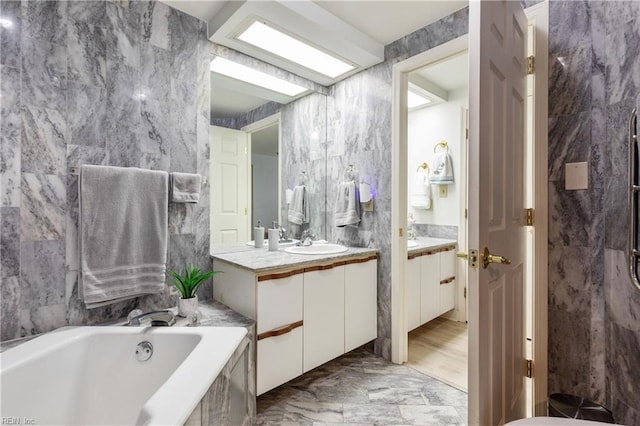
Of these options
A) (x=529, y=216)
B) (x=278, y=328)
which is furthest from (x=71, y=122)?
(x=529, y=216)

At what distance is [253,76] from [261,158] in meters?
0.62

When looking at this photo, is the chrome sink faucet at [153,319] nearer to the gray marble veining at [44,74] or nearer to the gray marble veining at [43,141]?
the gray marble veining at [43,141]

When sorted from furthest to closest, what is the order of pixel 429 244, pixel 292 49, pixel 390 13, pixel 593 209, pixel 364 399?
pixel 429 244, pixel 292 49, pixel 390 13, pixel 364 399, pixel 593 209

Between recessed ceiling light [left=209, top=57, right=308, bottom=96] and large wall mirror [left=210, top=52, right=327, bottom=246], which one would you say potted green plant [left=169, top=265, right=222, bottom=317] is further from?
recessed ceiling light [left=209, top=57, right=308, bottom=96]

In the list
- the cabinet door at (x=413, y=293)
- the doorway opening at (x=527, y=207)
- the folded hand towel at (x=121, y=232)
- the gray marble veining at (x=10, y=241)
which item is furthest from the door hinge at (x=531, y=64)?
the gray marble veining at (x=10, y=241)

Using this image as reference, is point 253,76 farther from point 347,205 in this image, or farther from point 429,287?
point 429,287

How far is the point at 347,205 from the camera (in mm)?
2492

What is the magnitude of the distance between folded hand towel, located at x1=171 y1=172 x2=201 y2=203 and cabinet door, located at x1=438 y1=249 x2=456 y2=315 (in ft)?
7.49

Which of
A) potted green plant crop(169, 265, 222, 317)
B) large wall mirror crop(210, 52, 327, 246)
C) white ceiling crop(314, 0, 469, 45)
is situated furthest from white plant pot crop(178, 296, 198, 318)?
white ceiling crop(314, 0, 469, 45)

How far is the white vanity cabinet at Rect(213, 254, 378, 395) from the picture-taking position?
1.69 metres

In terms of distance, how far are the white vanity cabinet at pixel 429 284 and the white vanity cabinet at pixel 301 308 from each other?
44cm

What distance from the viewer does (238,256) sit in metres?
1.99

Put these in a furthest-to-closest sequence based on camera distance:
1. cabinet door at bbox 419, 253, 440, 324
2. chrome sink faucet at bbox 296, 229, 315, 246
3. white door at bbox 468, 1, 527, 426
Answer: cabinet door at bbox 419, 253, 440, 324
chrome sink faucet at bbox 296, 229, 315, 246
white door at bbox 468, 1, 527, 426

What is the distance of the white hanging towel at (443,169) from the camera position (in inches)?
121
